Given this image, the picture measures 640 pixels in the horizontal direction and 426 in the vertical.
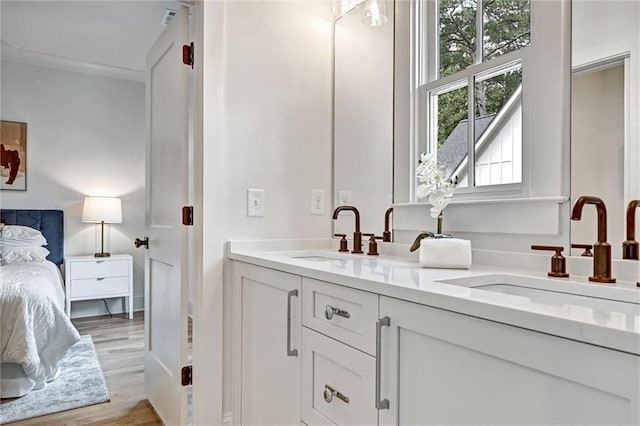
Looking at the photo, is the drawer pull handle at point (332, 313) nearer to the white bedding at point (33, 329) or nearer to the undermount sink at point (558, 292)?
the undermount sink at point (558, 292)

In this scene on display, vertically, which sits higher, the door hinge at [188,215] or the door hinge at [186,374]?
the door hinge at [188,215]

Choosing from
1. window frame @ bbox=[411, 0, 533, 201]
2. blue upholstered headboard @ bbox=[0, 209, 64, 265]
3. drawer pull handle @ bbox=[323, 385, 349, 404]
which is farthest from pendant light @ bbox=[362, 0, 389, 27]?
blue upholstered headboard @ bbox=[0, 209, 64, 265]

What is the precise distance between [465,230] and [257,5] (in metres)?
1.38

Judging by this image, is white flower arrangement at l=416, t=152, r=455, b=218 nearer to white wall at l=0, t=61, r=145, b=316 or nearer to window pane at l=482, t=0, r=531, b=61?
window pane at l=482, t=0, r=531, b=61

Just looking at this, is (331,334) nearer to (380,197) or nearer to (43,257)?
(380,197)

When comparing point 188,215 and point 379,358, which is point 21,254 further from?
point 379,358

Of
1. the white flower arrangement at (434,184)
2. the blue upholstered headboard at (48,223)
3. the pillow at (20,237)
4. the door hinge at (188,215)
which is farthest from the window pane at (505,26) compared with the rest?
the blue upholstered headboard at (48,223)

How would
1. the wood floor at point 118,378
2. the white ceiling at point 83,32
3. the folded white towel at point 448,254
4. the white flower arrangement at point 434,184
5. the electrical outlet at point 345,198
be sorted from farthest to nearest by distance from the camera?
the white ceiling at point 83,32 < the wood floor at point 118,378 < the electrical outlet at point 345,198 < the white flower arrangement at point 434,184 < the folded white towel at point 448,254

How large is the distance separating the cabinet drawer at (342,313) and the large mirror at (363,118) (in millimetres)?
740

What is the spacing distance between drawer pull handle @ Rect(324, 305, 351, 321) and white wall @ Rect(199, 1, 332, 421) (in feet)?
2.49

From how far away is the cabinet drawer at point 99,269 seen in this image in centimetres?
407

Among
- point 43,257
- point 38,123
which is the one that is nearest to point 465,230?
point 43,257

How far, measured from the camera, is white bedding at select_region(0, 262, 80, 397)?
2412 millimetres

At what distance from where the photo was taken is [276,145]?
77.1 inches
